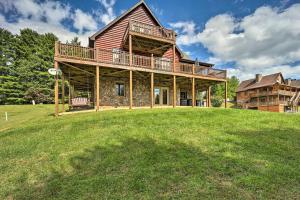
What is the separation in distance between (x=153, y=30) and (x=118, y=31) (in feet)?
10.4

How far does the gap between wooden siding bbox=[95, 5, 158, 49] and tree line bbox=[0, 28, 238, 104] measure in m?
22.8

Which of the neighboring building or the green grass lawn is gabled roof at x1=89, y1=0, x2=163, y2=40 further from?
the neighboring building

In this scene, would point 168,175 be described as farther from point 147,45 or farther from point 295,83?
point 295,83

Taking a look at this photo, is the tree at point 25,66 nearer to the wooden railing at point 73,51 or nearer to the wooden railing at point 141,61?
the wooden railing at point 73,51

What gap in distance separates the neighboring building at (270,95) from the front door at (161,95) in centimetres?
3451

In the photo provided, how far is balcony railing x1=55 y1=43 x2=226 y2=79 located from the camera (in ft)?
43.2

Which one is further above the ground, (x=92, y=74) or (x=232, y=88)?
(x=232, y=88)

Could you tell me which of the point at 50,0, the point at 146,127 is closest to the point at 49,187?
the point at 146,127

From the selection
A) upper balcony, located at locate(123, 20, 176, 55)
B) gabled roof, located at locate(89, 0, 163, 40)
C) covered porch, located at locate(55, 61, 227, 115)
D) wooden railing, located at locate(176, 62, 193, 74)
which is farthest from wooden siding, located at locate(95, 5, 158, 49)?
wooden railing, located at locate(176, 62, 193, 74)

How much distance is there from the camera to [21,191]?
194 inches

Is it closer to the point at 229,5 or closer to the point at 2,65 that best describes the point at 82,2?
the point at 229,5

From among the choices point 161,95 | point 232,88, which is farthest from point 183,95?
point 232,88

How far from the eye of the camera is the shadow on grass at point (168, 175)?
4.34 m

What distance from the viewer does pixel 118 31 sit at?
18.2 metres
